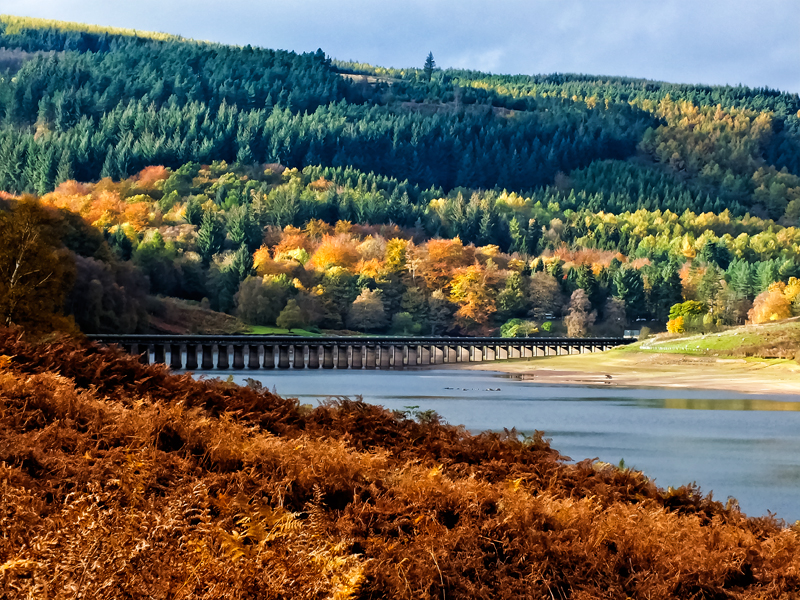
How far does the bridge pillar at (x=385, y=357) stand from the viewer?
471ft

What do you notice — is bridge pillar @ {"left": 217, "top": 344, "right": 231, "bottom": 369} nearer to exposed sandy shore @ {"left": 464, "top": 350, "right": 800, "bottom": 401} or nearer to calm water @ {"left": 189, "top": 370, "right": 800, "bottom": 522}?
exposed sandy shore @ {"left": 464, "top": 350, "right": 800, "bottom": 401}

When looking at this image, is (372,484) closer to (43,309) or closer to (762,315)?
(43,309)

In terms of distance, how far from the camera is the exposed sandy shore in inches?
3334

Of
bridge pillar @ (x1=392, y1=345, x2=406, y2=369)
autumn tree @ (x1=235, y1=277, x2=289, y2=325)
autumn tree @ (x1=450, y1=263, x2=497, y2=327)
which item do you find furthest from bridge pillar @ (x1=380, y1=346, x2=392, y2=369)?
autumn tree @ (x1=450, y1=263, x2=497, y2=327)

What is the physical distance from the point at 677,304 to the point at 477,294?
32163 millimetres

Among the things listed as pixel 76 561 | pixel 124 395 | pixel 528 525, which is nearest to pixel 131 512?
pixel 76 561

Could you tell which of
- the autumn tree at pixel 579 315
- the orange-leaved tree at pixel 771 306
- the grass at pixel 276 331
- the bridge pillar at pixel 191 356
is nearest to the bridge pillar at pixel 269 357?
the bridge pillar at pixel 191 356

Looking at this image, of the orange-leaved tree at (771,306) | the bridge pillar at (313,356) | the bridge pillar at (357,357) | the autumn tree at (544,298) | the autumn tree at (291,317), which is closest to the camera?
the bridge pillar at (313,356)

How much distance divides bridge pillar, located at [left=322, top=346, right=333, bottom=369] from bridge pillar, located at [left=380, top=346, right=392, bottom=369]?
6.88m

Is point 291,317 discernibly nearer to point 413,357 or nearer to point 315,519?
point 413,357

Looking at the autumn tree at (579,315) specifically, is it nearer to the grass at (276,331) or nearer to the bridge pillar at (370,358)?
the bridge pillar at (370,358)

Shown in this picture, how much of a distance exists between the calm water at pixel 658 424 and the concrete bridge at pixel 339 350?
Result: 1193 inches

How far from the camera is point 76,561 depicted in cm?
828

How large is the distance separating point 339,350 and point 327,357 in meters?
1.82
